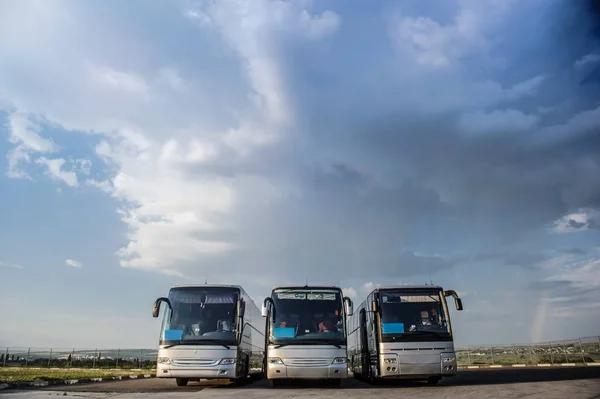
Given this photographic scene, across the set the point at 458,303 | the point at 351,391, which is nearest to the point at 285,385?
the point at 351,391

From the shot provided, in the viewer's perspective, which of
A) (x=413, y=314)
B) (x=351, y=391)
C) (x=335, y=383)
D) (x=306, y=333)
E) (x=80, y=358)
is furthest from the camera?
(x=80, y=358)

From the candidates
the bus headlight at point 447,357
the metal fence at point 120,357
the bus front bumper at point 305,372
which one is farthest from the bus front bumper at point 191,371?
the metal fence at point 120,357

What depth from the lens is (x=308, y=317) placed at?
14562mm

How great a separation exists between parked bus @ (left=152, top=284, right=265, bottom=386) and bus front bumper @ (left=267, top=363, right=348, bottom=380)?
149cm

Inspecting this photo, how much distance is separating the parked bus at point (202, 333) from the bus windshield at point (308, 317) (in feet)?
4.59

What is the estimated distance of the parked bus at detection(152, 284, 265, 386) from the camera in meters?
13.8

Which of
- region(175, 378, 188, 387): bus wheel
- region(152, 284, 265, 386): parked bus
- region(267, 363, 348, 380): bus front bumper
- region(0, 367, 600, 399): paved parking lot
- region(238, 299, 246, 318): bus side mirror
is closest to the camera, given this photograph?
region(0, 367, 600, 399): paved parking lot

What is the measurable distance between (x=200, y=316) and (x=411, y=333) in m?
6.98

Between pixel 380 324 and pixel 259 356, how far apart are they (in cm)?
784

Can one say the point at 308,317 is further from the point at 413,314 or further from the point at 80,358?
the point at 80,358

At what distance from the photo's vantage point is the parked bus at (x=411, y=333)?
14203mm

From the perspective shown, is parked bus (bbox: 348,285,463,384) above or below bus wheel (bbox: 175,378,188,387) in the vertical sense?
above

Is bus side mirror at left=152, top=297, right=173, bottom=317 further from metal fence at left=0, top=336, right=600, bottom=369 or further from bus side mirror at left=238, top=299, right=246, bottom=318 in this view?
metal fence at left=0, top=336, right=600, bottom=369

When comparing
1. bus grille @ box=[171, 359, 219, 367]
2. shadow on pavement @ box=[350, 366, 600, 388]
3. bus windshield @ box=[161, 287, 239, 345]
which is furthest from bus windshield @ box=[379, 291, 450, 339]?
bus grille @ box=[171, 359, 219, 367]
